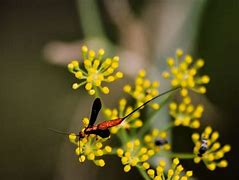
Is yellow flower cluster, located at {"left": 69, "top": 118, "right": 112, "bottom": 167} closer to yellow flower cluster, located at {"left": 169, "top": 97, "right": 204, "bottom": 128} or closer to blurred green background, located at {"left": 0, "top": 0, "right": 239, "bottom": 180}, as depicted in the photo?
yellow flower cluster, located at {"left": 169, "top": 97, "right": 204, "bottom": 128}

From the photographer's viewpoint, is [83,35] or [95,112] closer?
[95,112]

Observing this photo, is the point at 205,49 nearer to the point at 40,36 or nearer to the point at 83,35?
the point at 83,35

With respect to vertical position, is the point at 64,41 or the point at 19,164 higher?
the point at 64,41

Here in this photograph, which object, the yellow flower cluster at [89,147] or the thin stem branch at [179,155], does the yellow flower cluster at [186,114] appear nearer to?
the thin stem branch at [179,155]

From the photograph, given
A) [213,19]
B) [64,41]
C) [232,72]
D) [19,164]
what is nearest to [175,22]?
[213,19]

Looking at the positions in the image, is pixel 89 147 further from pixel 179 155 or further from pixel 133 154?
pixel 179 155

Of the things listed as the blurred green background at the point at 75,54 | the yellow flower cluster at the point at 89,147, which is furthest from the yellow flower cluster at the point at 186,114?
the blurred green background at the point at 75,54
